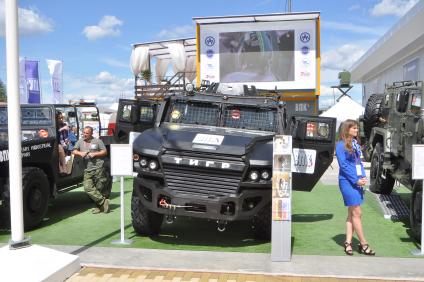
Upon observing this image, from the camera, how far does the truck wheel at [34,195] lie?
7.25m

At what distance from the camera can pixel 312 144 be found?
22.0ft

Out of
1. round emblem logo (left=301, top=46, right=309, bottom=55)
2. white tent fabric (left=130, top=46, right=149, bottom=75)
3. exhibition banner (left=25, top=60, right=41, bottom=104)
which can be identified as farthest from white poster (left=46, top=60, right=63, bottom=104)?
round emblem logo (left=301, top=46, right=309, bottom=55)

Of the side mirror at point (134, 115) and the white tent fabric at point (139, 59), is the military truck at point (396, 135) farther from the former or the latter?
the white tent fabric at point (139, 59)

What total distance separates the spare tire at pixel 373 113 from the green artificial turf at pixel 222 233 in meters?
2.41

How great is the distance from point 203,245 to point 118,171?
148 cm

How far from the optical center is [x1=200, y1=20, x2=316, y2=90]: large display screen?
47.0 ft

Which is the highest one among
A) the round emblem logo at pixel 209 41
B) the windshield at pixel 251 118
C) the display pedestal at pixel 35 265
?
the round emblem logo at pixel 209 41

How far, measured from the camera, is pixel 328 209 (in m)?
9.45

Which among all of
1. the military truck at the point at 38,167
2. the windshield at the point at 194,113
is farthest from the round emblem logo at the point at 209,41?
the windshield at the point at 194,113

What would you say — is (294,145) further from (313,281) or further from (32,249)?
(32,249)

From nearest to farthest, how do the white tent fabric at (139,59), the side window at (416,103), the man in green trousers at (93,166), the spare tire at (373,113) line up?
the side window at (416,103) < the man in green trousers at (93,166) < the spare tire at (373,113) < the white tent fabric at (139,59)

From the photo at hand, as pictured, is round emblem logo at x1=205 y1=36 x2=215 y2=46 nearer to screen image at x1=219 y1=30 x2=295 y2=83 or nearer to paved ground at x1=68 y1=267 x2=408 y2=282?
screen image at x1=219 y1=30 x2=295 y2=83

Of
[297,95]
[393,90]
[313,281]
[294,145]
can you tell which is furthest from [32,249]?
[297,95]

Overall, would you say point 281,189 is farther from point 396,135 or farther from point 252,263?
point 396,135
